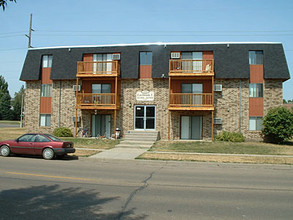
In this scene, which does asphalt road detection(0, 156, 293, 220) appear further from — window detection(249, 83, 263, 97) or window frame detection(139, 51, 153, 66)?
window frame detection(139, 51, 153, 66)

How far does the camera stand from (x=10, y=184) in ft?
25.4

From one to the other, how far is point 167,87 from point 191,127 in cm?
407

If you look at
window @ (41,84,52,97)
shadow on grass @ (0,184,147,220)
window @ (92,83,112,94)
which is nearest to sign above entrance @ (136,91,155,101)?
window @ (92,83,112,94)

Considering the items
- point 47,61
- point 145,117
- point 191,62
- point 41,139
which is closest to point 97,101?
point 145,117

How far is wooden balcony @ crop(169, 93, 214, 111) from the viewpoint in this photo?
2170 cm

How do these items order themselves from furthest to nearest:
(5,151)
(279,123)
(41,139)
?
(279,123)
(5,151)
(41,139)

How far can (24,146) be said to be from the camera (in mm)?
13539

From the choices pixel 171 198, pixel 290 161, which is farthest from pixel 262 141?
pixel 171 198

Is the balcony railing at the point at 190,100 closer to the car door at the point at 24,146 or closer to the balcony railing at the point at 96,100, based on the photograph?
the balcony railing at the point at 96,100

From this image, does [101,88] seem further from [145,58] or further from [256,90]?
[256,90]

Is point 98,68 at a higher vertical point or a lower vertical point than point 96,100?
higher

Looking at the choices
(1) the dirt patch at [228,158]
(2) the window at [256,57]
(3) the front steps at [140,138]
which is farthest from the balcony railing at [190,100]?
(1) the dirt patch at [228,158]

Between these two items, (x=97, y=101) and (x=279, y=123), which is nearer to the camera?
(x=279, y=123)

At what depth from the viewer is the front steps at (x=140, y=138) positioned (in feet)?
64.6
